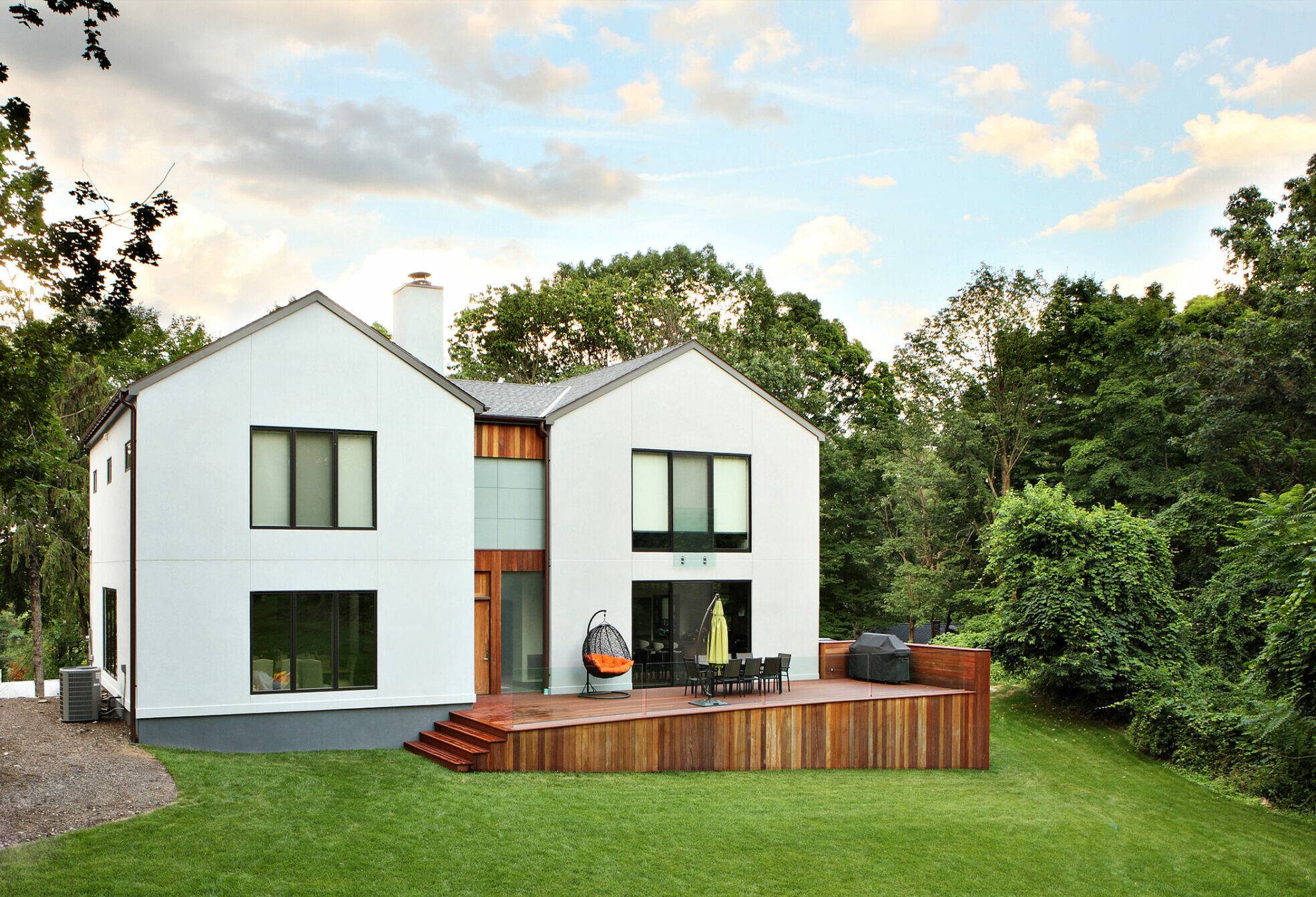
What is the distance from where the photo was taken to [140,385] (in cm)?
1398

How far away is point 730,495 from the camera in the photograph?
19562 mm

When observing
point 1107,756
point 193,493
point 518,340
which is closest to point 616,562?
point 193,493

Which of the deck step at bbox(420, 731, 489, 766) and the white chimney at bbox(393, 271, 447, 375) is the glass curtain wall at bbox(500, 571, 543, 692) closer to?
the deck step at bbox(420, 731, 489, 766)

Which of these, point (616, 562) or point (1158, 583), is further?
point (1158, 583)

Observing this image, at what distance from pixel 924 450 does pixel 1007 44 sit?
15.8m

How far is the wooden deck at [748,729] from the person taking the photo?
14234 millimetres

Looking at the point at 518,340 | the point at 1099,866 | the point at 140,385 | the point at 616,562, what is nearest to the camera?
the point at 1099,866

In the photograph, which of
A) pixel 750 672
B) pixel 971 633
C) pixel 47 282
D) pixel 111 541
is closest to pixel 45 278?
pixel 47 282

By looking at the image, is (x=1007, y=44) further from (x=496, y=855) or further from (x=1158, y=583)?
(x=496, y=855)

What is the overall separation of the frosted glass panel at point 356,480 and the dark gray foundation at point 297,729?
2.90 metres

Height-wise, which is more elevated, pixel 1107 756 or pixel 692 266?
pixel 692 266

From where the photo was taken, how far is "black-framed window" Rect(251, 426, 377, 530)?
A: 1490cm

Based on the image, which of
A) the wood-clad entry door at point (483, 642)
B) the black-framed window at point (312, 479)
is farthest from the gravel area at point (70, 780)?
the wood-clad entry door at point (483, 642)

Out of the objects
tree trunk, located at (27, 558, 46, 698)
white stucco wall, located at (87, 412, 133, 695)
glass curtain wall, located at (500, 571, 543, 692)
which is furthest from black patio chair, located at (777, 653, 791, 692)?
tree trunk, located at (27, 558, 46, 698)
